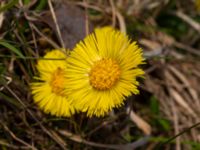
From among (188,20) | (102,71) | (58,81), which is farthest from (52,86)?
(188,20)

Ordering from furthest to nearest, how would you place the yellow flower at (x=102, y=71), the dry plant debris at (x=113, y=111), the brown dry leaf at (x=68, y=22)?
1. the brown dry leaf at (x=68, y=22)
2. the dry plant debris at (x=113, y=111)
3. the yellow flower at (x=102, y=71)

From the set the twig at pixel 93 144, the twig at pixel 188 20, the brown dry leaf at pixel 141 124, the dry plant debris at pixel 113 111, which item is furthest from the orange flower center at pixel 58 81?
the twig at pixel 188 20

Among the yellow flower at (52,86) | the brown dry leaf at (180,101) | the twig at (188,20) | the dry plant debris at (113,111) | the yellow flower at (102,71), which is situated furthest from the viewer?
the twig at (188,20)

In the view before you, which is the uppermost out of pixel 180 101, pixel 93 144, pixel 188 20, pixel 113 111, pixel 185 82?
pixel 188 20

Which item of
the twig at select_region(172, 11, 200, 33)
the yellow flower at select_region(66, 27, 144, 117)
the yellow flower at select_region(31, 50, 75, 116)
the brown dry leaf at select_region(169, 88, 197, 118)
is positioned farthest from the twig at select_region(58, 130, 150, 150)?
the twig at select_region(172, 11, 200, 33)

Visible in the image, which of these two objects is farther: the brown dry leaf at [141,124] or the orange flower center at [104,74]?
the brown dry leaf at [141,124]

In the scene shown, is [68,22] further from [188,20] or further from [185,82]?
[188,20]

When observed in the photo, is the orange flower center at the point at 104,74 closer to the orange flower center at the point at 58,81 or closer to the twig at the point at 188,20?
the orange flower center at the point at 58,81
